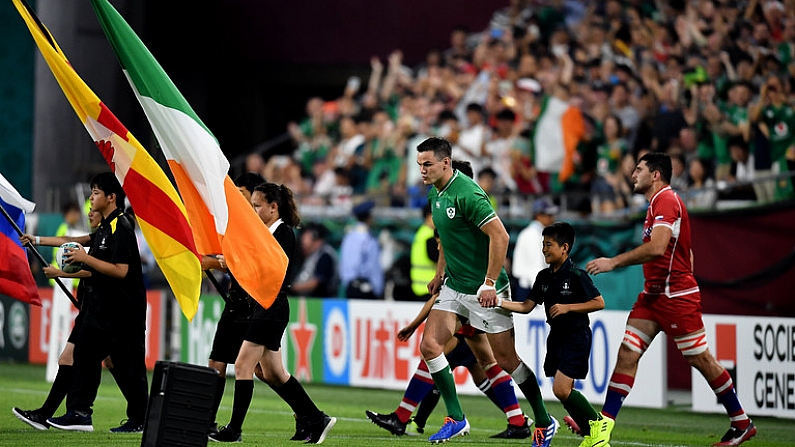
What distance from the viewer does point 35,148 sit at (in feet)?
80.7

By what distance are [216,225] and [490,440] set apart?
3424 millimetres

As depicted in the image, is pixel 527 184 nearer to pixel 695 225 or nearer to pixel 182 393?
pixel 695 225

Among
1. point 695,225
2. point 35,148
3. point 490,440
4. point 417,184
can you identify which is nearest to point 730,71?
point 695,225

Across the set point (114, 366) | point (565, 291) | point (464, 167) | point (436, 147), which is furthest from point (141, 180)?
point (565, 291)

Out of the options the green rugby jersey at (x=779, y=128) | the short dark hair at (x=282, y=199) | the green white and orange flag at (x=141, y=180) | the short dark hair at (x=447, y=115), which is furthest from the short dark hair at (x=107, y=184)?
the short dark hair at (x=447, y=115)

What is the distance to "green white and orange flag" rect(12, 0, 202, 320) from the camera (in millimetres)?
9188

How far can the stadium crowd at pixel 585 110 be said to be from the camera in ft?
53.6

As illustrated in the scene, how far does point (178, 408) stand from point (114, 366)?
3.29 metres

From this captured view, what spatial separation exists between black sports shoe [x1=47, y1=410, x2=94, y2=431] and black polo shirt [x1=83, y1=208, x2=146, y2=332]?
0.77 meters

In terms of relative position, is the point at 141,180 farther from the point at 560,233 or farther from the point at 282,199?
the point at 560,233

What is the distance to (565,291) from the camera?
10.1 m

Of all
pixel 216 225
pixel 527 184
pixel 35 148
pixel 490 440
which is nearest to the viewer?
pixel 216 225

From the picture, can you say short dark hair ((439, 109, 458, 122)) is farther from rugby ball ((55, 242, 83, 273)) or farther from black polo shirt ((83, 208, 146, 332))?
rugby ball ((55, 242, 83, 273))

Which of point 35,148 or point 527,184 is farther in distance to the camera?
point 35,148
